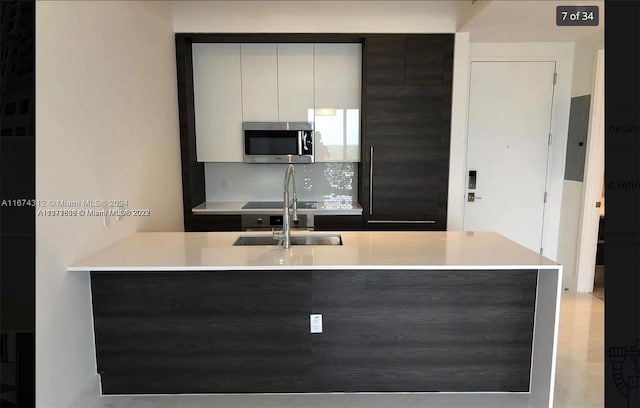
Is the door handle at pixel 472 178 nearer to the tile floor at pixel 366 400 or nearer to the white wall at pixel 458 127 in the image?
the white wall at pixel 458 127

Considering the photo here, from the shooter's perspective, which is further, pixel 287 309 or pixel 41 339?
pixel 287 309

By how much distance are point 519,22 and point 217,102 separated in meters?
2.56

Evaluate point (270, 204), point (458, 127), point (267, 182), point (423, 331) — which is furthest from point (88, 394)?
point (458, 127)

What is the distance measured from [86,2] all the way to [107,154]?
30.8 inches

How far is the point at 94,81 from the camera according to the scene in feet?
7.39

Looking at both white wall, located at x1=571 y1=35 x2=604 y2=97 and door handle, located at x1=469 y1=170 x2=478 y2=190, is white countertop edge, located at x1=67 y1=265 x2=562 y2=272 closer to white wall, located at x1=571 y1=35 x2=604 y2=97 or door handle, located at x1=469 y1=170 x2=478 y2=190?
door handle, located at x1=469 y1=170 x2=478 y2=190

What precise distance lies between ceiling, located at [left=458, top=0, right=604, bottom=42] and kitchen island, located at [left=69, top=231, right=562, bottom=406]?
5.75 ft

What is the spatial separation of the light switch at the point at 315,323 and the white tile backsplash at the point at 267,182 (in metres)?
2.12

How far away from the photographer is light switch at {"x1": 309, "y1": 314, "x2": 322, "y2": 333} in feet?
7.33

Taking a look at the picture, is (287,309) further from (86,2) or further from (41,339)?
(86,2)

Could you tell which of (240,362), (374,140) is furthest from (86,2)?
(374,140)

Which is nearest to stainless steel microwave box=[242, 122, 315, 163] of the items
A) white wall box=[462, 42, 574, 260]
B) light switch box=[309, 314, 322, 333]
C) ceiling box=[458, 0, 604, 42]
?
ceiling box=[458, 0, 604, 42]
